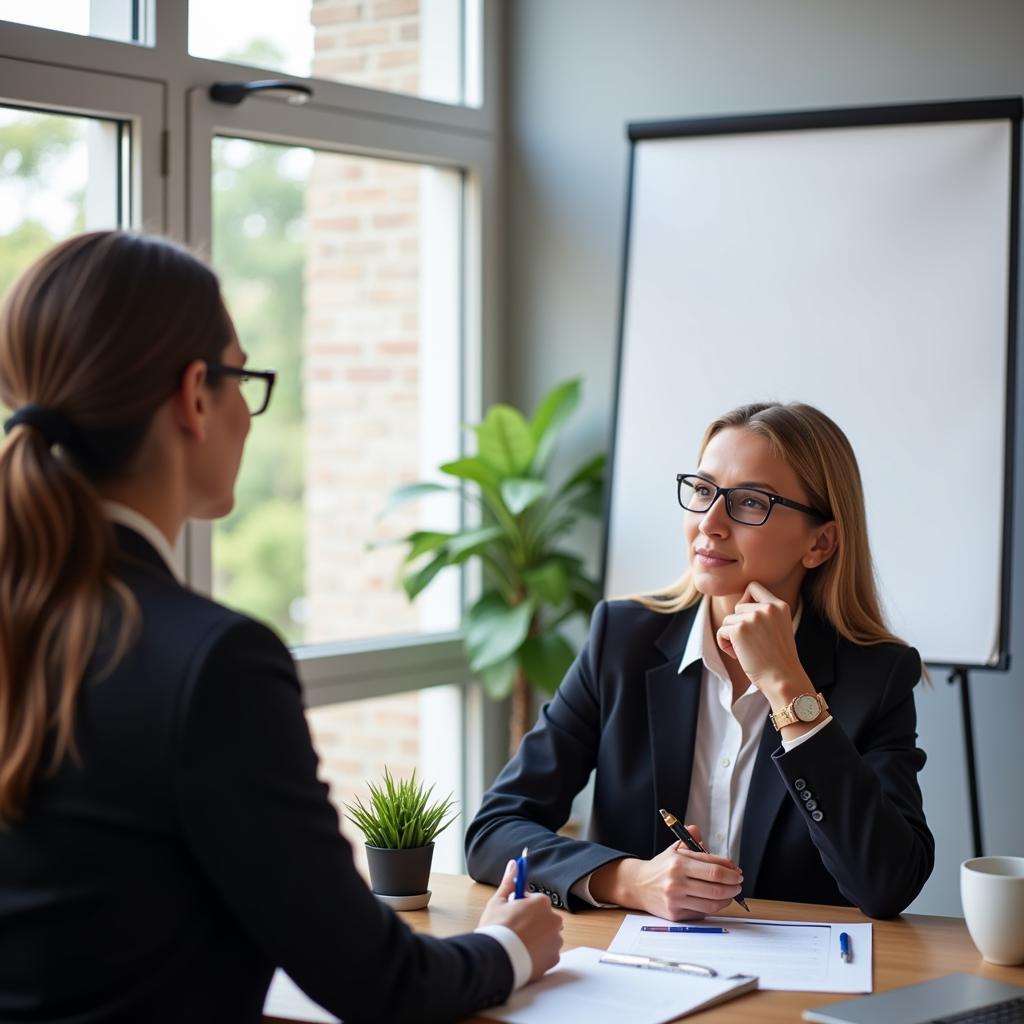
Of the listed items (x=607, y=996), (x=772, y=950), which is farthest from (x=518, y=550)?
(x=607, y=996)

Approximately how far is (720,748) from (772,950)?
535 millimetres

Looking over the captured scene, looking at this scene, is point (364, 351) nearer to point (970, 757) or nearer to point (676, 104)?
point (676, 104)

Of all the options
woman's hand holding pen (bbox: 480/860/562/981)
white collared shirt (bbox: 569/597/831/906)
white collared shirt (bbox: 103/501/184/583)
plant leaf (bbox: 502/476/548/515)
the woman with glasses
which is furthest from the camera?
plant leaf (bbox: 502/476/548/515)

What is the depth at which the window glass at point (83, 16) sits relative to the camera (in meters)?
2.85

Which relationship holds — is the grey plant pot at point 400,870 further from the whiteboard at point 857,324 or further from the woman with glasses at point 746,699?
the whiteboard at point 857,324

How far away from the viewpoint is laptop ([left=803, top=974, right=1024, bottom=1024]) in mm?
1379

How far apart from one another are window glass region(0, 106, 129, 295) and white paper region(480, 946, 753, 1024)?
2.03 meters

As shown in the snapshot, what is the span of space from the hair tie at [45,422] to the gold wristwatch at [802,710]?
107cm

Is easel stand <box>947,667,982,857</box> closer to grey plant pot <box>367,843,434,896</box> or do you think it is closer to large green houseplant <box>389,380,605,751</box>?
large green houseplant <box>389,380,605,751</box>

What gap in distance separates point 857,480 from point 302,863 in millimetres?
1300

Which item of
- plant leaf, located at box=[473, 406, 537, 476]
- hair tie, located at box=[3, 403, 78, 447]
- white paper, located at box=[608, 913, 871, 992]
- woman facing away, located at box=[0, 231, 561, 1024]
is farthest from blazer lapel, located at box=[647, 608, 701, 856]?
plant leaf, located at box=[473, 406, 537, 476]

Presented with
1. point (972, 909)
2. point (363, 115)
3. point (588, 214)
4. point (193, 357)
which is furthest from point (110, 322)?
point (588, 214)

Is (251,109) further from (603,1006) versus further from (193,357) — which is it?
(603,1006)

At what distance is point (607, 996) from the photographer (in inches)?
57.2
